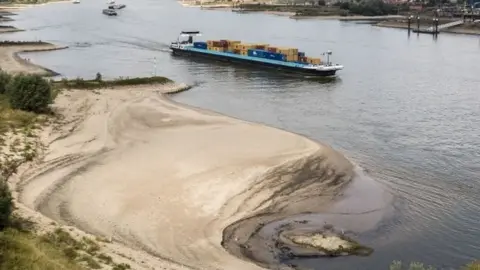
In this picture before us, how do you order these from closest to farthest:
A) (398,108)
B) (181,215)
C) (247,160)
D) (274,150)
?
(181,215), (247,160), (274,150), (398,108)

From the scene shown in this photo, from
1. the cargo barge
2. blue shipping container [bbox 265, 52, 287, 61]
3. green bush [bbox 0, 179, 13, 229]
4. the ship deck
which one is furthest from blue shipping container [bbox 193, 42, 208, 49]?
→ green bush [bbox 0, 179, 13, 229]

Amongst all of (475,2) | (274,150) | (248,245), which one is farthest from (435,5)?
(248,245)

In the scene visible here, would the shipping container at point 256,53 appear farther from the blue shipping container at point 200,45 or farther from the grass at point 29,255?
the grass at point 29,255

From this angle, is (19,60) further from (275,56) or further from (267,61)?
(275,56)

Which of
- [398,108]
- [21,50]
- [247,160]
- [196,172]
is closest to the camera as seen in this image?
[196,172]

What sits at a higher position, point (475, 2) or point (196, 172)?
point (475, 2)

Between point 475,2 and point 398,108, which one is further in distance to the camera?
point 475,2

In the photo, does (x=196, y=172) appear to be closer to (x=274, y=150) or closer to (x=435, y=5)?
(x=274, y=150)
